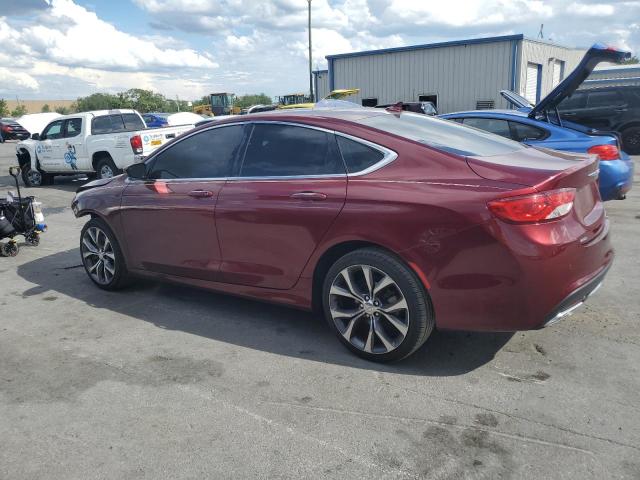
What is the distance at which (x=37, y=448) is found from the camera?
2.91 meters

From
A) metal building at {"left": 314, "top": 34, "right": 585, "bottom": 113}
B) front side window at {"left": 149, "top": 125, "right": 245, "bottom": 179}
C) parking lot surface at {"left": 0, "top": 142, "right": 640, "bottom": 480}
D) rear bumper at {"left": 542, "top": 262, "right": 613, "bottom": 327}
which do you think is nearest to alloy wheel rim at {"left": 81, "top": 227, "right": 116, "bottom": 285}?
parking lot surface at {"left": 0, "top": 142, "right": 640, "bottom": 480}

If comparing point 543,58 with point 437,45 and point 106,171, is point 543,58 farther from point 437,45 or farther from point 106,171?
point 106,171

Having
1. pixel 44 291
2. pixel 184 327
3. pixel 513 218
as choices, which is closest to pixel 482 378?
pixel 513 218

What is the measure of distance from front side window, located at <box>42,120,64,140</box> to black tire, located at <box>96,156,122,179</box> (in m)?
1.65

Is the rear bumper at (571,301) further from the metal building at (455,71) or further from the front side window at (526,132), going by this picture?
the metal building at (455,71)

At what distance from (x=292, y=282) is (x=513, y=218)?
1.59 m

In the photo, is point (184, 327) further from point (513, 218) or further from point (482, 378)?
point (513, 218)

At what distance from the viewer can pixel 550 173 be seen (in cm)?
324

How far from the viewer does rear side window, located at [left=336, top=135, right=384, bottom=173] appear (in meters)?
3.61

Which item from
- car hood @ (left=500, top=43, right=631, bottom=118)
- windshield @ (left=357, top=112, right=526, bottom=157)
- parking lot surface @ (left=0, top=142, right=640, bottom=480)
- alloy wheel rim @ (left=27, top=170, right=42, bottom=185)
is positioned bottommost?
parking lot surface @ (left=0, top=142, right=640, bottom=480)

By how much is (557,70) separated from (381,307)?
99.1 ft

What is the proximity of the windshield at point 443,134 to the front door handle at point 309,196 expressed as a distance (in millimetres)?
590

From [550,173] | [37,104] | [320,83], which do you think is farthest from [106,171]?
[37,104]

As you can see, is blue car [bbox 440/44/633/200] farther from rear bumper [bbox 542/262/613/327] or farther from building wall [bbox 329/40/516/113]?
building wall [bbox 329/40/516/113]
